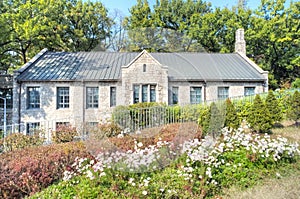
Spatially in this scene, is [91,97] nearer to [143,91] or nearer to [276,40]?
[143,91]

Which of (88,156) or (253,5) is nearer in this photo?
(88,156)

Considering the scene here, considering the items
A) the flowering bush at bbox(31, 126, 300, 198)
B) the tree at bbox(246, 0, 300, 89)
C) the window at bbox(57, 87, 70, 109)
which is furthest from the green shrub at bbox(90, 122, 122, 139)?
the tree at bbox(246, 0, 300, 89)

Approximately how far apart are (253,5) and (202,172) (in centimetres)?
2627

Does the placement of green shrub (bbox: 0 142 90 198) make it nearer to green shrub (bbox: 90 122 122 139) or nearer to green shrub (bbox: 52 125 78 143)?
green shrub (bbox: 90 122 122 139)

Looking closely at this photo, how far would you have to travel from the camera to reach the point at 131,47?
571 cm

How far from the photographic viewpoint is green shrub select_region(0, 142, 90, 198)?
15.0ft

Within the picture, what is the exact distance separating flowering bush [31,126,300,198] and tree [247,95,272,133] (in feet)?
7.45

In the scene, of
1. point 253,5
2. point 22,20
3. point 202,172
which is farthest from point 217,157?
point 253,5

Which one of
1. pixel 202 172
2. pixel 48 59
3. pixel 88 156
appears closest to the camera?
pixel 202 172

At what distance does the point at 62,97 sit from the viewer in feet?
48.4

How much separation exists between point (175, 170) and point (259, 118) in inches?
182

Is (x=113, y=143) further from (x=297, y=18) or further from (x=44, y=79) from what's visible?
(x=297, y=18)

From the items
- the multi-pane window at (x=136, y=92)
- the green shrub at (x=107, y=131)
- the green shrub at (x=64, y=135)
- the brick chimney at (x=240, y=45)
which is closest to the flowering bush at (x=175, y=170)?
the green shrub at (x=107, y=131)

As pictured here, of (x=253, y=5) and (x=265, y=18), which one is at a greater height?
(x=253, y=5)
